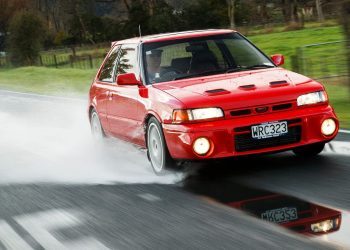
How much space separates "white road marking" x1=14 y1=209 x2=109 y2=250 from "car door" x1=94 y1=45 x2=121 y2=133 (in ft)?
10.9

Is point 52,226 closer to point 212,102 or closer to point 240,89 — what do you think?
point 212,102

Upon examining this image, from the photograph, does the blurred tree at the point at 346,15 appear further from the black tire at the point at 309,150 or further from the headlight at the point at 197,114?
the headlight at the point at 197,114

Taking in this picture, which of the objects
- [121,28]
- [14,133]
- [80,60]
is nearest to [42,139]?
[14,133]

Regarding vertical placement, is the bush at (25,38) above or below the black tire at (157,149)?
below

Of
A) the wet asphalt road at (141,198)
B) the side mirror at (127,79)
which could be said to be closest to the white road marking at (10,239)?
the wet asphalt road at (141,198)

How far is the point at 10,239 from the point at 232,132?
7.90ft

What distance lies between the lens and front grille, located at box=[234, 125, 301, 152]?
7066mm

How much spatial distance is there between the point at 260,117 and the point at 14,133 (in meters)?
7.41

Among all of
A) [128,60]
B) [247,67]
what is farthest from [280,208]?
[128,60]

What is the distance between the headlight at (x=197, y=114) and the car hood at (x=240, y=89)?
5 centimetres

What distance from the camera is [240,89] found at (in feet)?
23.9

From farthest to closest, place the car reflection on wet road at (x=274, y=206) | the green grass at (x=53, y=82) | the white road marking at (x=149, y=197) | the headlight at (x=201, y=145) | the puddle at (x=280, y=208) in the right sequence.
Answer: the green grass at (x=53, y=82) < the headlight at (x=201, y=145) < the white road marking at (x=149, y=197) < the car reflection on wet road at (x=274, y=206) < the puddle at (x=280, y=208)

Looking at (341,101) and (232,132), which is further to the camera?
(341,101)

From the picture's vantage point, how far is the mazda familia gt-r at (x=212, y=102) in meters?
7.07
